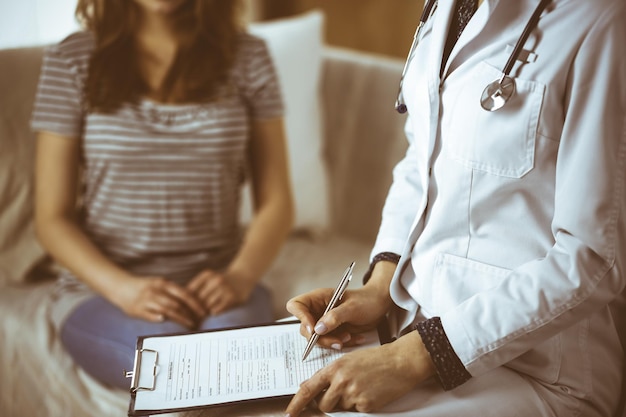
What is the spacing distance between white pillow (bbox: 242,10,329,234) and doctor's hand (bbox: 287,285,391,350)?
0.77 metres

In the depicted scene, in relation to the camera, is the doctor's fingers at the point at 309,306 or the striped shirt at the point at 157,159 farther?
the striped shirt at the point at 157,159

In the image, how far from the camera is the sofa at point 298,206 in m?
1.27

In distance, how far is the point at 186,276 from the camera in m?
1.34

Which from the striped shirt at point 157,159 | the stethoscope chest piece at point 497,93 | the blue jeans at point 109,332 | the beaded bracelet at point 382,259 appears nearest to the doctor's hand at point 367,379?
the beaded bracelet at point 382,259

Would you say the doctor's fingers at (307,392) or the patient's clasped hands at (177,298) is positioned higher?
the doctor's fingers at (307,392)

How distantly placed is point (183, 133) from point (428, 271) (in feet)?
2.10

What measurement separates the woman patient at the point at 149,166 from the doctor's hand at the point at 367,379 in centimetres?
47

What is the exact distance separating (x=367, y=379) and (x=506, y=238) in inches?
8.9

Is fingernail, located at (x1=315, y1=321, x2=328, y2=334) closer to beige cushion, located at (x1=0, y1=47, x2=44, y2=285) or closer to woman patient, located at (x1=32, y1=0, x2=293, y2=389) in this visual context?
woman patient, located at (x1=32, y1=0, x2=293, y2=389)

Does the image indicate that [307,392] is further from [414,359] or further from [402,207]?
[402,207]

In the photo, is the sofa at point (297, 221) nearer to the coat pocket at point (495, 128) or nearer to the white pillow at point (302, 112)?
the white pillow at point (302, 112)

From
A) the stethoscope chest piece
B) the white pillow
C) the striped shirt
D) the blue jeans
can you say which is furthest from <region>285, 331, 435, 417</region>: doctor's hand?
the white pillow

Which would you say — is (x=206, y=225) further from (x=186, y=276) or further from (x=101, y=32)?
(x=101, y=32)

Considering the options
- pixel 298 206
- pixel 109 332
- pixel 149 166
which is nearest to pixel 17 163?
pixel 149 166
